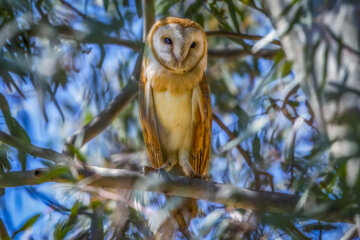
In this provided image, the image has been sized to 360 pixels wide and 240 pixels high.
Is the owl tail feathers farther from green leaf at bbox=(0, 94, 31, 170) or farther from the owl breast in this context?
green leaf at bbox=(0, 94, 31, 170)

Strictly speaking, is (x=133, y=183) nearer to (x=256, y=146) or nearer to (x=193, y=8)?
(x=256, y=146)

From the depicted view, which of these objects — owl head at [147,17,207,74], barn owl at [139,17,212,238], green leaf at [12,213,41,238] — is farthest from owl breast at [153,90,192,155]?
green leaf at [12,213,41,238]

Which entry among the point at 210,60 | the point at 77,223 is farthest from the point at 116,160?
the point at 210,60

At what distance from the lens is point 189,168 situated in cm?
215

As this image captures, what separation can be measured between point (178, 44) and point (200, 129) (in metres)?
0.42

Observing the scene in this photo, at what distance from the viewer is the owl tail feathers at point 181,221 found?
6.30 ft

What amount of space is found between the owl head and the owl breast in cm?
13

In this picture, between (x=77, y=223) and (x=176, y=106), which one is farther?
(x=176, y=106)

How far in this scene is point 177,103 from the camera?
2.25 m

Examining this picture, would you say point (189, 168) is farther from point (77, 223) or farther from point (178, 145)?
point (77, 223)

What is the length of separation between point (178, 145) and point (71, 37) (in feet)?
2.42

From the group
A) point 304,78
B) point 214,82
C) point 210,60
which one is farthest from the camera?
point 210,60

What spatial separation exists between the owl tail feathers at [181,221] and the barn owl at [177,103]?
21cm

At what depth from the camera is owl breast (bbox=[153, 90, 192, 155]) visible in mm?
2248
